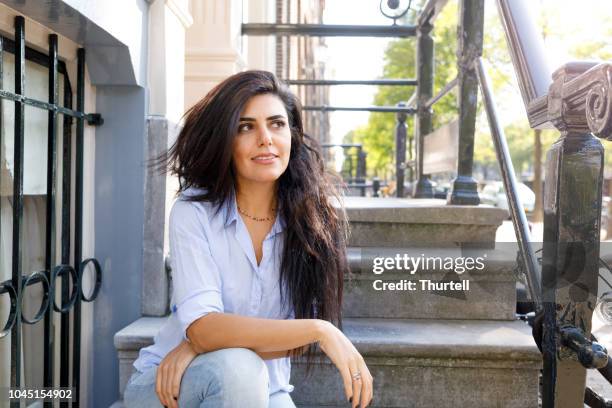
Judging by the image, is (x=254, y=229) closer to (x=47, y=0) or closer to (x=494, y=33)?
(x=47, y=0)

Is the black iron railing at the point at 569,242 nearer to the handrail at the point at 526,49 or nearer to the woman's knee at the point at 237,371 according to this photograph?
the handrail at the point at 526,49

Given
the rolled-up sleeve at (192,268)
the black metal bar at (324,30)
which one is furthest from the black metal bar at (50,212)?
the black metal bar at (324,30)

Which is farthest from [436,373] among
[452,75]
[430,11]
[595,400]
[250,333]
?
[452,75]

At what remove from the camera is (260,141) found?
169cm

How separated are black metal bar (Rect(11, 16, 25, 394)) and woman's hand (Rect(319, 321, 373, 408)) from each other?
0.99 meters

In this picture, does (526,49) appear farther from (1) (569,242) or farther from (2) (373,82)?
(2) (373,82)

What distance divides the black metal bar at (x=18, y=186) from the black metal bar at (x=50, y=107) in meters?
0.02

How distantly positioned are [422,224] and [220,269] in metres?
1.17

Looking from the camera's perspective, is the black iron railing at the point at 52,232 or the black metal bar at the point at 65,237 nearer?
the black iron railing at the point at 52,232

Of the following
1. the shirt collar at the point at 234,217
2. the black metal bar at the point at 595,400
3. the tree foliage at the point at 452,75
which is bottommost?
the black metal bar at the point at 595,400

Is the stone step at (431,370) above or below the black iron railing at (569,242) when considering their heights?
below

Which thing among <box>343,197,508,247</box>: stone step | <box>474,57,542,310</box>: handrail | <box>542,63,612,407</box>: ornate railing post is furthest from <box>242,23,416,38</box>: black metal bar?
<box>542,63,612,407</box>: ornate railing post

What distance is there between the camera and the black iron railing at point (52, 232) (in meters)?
1.82

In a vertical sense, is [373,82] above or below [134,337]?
above
